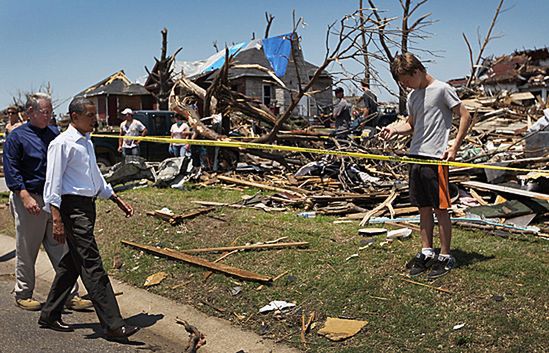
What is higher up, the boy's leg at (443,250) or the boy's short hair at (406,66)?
the boy's short hair at (406,66)

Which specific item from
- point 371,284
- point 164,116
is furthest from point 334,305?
point 164,116

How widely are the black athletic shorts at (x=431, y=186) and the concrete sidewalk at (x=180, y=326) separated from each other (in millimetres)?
1813

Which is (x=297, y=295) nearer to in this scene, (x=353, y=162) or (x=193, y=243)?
(x=193, y=243)

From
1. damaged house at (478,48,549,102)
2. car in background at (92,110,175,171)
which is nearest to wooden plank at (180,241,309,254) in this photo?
car in background at (92,110,175,171)

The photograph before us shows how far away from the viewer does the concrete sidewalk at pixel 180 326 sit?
4.90 metres

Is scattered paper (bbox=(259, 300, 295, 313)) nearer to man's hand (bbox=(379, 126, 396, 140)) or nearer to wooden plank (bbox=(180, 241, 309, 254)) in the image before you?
wooden plank (bbox=(180, 241, 309, 254))

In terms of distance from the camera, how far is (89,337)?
5.27 meters

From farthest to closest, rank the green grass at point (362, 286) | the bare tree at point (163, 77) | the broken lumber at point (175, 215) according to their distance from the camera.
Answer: the bare tree at point (163, 77) < the broken lumber at point (175, 215) < the green grass at point (362, 286)

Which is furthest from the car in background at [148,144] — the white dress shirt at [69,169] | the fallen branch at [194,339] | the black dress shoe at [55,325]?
the fallen branch at [194,339]

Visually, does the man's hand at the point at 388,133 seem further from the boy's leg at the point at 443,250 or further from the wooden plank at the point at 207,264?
the wooden plank at the point at 207,264

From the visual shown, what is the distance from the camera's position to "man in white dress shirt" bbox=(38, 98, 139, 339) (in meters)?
5.01

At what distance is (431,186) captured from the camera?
538 cm

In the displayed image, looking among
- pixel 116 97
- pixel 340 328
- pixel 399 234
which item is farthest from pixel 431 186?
pixel 116 97

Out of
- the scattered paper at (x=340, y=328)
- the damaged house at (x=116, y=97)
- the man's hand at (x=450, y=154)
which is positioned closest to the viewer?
the scattered paper at (x=340, y=328)
